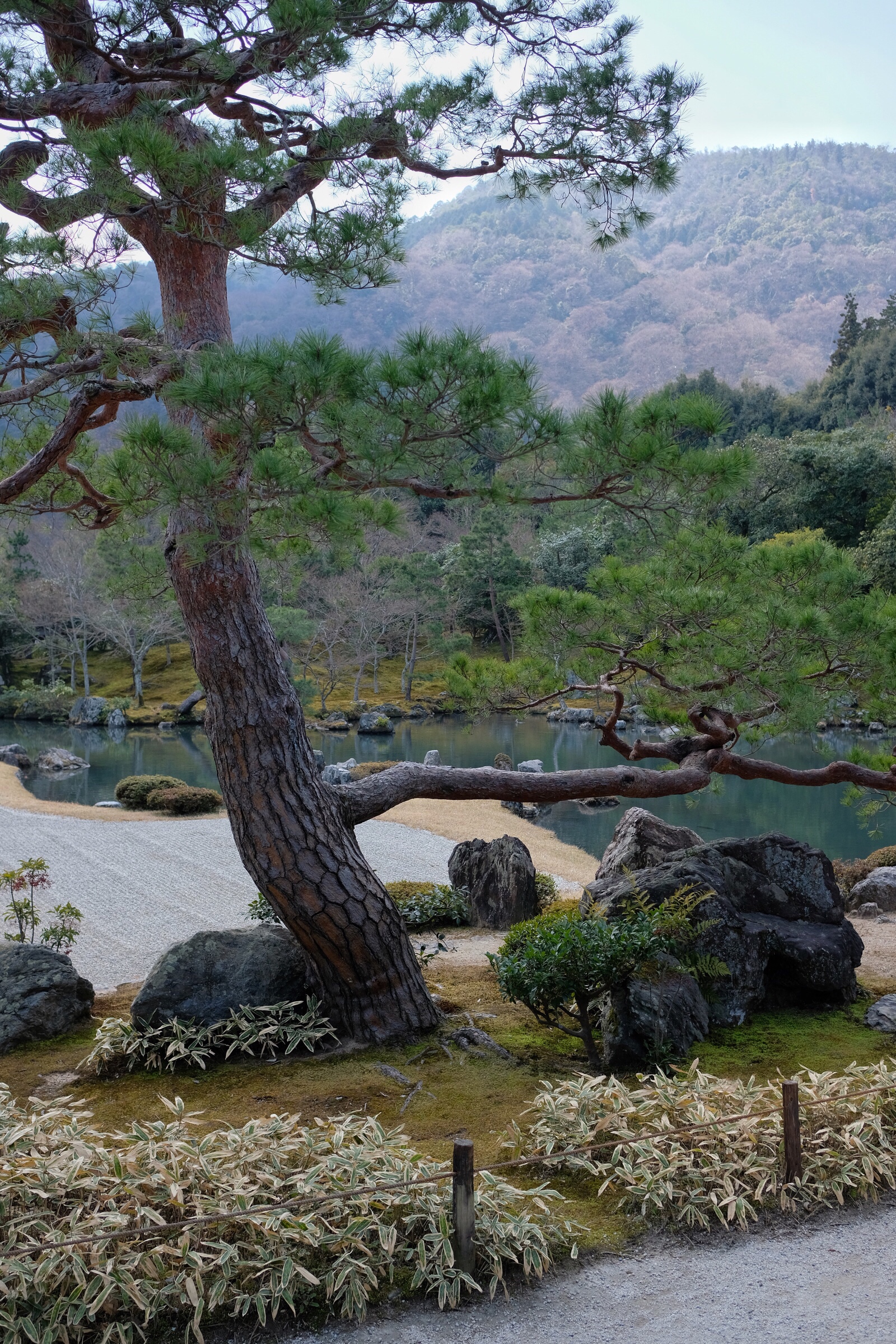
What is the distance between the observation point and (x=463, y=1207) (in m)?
2.76

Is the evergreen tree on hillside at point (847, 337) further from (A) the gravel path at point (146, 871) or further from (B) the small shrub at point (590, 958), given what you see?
(B) the small shrub at point (590, 958)

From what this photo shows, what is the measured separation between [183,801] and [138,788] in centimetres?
105

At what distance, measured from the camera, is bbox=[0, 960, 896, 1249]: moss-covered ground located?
3.81 meters

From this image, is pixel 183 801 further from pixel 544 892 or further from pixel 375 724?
pixel 375 724

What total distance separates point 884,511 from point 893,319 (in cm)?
1767

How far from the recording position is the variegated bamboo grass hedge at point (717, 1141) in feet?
10.4

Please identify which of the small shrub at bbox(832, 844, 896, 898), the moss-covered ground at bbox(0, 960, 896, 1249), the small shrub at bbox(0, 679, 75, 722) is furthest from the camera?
the small shrub at bbox(0, 679, 75, 722)

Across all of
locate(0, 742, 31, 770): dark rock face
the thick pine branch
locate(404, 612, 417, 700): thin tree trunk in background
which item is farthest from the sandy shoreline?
locate(404, 612, 417, 700): thin tree trunk in background

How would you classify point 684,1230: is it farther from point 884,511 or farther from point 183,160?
point 884,511

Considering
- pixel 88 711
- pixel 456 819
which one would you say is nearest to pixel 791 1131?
pixel 456 819

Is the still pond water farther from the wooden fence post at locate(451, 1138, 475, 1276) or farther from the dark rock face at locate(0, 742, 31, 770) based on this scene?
the wooden fence post at locate(451, 1138, 475, 1276)

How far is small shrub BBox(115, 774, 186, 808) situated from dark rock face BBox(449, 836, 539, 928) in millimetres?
7913

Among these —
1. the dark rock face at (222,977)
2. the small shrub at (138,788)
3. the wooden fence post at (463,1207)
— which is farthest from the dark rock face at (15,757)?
the wooden fence post at (463,1207)

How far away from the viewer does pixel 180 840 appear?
12680 millimetres
